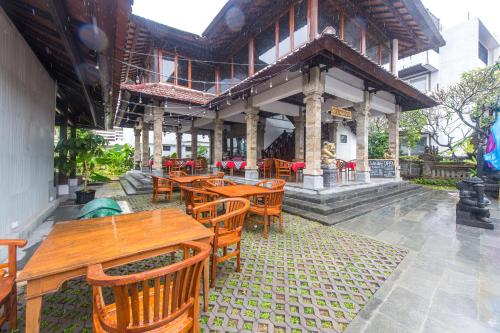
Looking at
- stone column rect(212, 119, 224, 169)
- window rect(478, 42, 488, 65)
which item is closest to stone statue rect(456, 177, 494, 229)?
stone column rect(212, 119, 224, 169)

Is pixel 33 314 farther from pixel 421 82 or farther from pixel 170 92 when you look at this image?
pixel 421 82

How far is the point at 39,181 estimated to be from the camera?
439 cm

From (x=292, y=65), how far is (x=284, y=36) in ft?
9.47

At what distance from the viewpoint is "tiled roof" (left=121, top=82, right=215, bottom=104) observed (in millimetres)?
7724

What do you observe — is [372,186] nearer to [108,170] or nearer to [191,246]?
[191,246]

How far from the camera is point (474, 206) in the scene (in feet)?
14.3

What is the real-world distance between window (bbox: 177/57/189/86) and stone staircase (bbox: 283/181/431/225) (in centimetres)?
747

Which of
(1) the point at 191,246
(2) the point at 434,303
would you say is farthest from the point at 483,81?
(1) the point at 191,246

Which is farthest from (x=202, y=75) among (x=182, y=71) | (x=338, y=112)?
(x=338, y=112)

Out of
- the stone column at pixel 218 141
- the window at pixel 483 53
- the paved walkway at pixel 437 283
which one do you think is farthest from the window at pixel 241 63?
the window at pixel 483 53

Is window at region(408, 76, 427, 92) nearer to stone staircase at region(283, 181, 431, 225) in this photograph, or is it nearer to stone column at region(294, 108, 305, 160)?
stone column at region(294, 108, 305, 160)

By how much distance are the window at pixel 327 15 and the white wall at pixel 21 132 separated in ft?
24.2

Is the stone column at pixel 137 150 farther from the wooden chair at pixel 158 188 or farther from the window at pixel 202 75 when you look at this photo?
the wooden chair at pixel 158 188

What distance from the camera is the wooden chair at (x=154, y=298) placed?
0.97 metres
